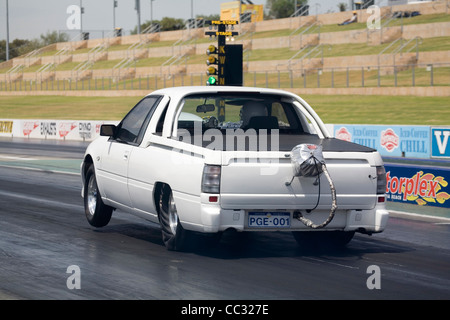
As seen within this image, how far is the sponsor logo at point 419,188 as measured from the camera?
49.5ft

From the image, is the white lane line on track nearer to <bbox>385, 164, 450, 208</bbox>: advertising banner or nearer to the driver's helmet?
the driver's helmet

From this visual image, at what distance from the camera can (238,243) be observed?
10.5 metres

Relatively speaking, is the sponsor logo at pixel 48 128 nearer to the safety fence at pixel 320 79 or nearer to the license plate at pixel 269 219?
the safety fence at pixel 320 79

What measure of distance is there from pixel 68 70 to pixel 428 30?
40.2 metres

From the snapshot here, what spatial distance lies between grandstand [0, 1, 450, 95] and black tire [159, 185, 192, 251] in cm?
3861

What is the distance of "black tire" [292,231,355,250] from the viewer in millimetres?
10172

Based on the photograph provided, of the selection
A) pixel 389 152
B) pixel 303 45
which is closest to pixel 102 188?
pixel 389 152

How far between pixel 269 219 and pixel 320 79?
156 ft

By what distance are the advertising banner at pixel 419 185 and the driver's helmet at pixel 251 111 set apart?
18.5ft
